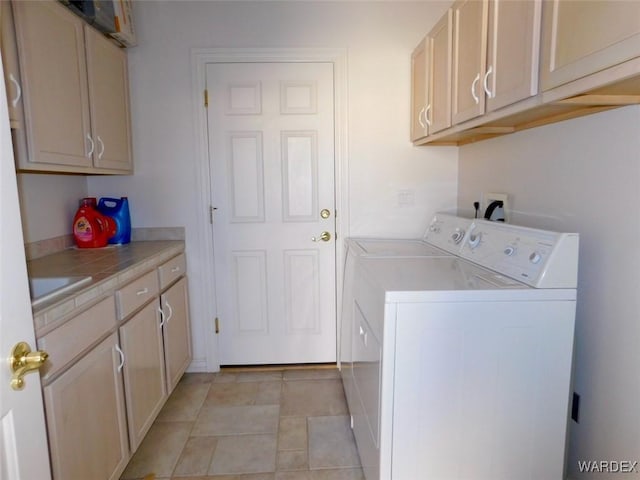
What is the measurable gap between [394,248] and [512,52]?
114 cm

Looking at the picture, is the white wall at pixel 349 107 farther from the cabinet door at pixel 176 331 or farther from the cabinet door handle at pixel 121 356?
the cabinet door handle at pixel 121 356

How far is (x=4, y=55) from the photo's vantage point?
1.41 metres

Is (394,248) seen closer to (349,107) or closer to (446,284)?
(446,284)

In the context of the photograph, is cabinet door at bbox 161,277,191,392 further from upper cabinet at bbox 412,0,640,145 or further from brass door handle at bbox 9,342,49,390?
upper cabinet at bbox 412,0,640,145

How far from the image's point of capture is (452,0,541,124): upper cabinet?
125cm

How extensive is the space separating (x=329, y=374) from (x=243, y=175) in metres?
1.46

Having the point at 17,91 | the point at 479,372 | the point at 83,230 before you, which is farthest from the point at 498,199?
the point at 83,230

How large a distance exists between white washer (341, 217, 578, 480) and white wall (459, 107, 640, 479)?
157 millimetres

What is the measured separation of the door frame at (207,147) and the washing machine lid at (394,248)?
10.2 inches

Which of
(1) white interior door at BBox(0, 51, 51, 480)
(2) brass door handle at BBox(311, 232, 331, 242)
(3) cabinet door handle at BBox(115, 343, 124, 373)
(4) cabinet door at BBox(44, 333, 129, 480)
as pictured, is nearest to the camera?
(1) white interior door at BBox(0, 51, 51, 480)

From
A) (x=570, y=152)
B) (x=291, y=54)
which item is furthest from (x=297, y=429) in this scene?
(x=291, y=54)

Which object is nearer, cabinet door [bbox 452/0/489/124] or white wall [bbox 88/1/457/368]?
cabinet door [bbox 452/0/489/124]

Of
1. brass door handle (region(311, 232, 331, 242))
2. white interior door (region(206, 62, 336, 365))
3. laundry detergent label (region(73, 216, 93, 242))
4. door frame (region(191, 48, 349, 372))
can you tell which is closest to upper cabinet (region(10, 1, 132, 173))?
laundry detergent label (region(73, 216, 93, 242))

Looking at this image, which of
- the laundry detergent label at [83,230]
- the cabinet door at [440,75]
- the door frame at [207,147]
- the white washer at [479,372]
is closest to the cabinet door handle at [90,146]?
the laundry detergent label at [83,230]
